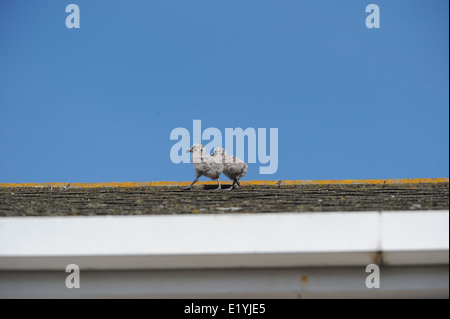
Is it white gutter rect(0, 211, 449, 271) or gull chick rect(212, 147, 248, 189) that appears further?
gull chick rect(212, 147, 248, 189)

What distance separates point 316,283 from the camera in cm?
206

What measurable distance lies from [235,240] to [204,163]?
1911 mm

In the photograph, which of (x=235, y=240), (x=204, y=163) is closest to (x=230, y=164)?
(x=204, y=163)

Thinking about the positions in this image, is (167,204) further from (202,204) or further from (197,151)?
(197,151)

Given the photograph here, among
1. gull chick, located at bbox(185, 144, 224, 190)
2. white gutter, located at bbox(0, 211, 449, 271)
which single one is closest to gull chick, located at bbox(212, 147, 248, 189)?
gull chick, located at bbox(185, 144, 224, 190)

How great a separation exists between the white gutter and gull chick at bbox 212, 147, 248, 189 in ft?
6.25

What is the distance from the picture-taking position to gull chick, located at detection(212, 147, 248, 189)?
3877 mm

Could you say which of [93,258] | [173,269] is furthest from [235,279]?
[93,258]

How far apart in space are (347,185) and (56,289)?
2685 millimetres

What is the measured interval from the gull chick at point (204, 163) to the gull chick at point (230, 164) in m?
0.04

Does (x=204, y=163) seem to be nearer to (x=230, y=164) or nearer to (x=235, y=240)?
(x=230, y=164)

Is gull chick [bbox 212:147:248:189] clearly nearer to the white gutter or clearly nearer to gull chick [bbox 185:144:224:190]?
gull chick [bbox 185:144:224:190]
